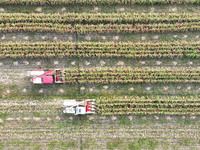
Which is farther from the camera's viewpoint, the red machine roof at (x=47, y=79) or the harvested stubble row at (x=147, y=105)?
A: the harvested stubble row at (x=147, y=105)

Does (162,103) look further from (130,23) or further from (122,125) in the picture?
(130,23)

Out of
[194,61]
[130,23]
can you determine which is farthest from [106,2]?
[194,61]

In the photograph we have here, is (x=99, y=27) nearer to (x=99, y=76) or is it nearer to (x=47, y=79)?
(x=99, y=76)

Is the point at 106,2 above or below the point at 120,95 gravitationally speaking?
above

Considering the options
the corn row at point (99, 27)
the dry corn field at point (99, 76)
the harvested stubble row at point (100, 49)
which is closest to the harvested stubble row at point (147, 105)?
the dry corn field at point (99, 76)

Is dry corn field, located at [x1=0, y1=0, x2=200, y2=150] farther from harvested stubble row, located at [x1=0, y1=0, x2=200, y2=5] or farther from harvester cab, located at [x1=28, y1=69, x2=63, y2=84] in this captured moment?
harvester cab, located at [x1=28, y1=69, x2=63, y2=84]

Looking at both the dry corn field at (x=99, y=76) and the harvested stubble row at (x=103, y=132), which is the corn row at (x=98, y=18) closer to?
the dry corn field at (x=99, y=76)
